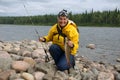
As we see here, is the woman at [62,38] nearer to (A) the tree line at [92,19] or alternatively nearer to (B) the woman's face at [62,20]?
(B) the woman's face at [62,20]

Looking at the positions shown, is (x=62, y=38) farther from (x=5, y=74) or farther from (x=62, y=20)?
(x=5, y=74)

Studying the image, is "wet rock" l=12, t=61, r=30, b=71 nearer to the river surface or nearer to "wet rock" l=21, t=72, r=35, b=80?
"wet rock" l=21, t=72, r=35, b=80

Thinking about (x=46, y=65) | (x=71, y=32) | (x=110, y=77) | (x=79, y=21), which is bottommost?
(x=79, y=21)

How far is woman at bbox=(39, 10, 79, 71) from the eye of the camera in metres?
8.27

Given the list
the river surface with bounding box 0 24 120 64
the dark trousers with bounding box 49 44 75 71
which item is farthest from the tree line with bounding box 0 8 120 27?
the dark trousers with bounding box 49 44 75 71

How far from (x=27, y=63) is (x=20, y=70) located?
405mm

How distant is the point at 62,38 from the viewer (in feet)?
27.9

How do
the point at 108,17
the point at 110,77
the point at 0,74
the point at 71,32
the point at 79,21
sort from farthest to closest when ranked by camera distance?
1. the point at 79,21
2. the point at 108,17
3. the point at 110,77
4. the point at 71,32
5. the point at 0,74

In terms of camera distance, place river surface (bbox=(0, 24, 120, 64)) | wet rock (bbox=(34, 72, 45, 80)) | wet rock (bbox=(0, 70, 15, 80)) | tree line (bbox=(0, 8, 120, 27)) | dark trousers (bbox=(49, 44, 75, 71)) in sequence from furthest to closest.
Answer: tree line (bbox=(0, 8, 120, 27)) → river surface (bbox=(0, 24, 120, 64)) → dark trousers (bbox=(49, 44, 75, 71)) → wet rock (bbox=(34, 72, 45, 80)) → wet rock (bbox=(0, 70, 15, 80))

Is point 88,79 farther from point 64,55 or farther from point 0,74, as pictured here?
point 0,74

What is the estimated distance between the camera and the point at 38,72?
26.9ft

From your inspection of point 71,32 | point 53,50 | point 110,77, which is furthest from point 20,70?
point 110,77

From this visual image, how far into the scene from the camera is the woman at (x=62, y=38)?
827 cm

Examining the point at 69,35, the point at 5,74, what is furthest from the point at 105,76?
the point at 5,74
